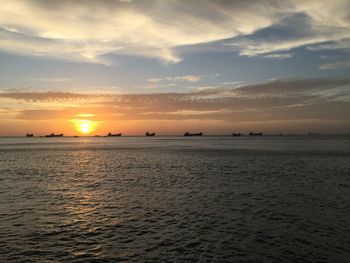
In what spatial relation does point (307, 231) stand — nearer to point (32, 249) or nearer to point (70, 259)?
point (70, 259)

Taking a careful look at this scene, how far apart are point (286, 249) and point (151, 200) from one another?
1654cm

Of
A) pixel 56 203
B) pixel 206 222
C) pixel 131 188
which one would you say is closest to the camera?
pixel 206 222

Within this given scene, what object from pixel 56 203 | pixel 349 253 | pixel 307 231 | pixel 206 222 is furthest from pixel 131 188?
pixel 349 253

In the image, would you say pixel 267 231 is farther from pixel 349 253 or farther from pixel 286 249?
pixel 349 253

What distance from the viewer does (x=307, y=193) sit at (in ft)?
120

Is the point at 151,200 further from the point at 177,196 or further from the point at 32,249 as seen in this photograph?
the point at 32,249

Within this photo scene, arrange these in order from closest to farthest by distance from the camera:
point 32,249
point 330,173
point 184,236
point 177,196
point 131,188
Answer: point 32,249, point 184,236, point 177,196, point 131,188, point 330,173

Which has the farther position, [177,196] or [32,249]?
[177,196]

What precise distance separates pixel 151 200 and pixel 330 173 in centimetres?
3355

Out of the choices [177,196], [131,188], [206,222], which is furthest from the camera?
[131,188]

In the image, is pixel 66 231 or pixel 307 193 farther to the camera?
pixel 307 193

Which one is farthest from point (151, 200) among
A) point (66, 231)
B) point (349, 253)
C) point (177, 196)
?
point (349, 253)

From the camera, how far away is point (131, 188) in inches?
1623

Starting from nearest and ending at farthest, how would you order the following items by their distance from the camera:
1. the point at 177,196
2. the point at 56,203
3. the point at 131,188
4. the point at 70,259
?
the point at 70,259 < the point at 56,203 < the point at 177,196 < the point at 131,188
